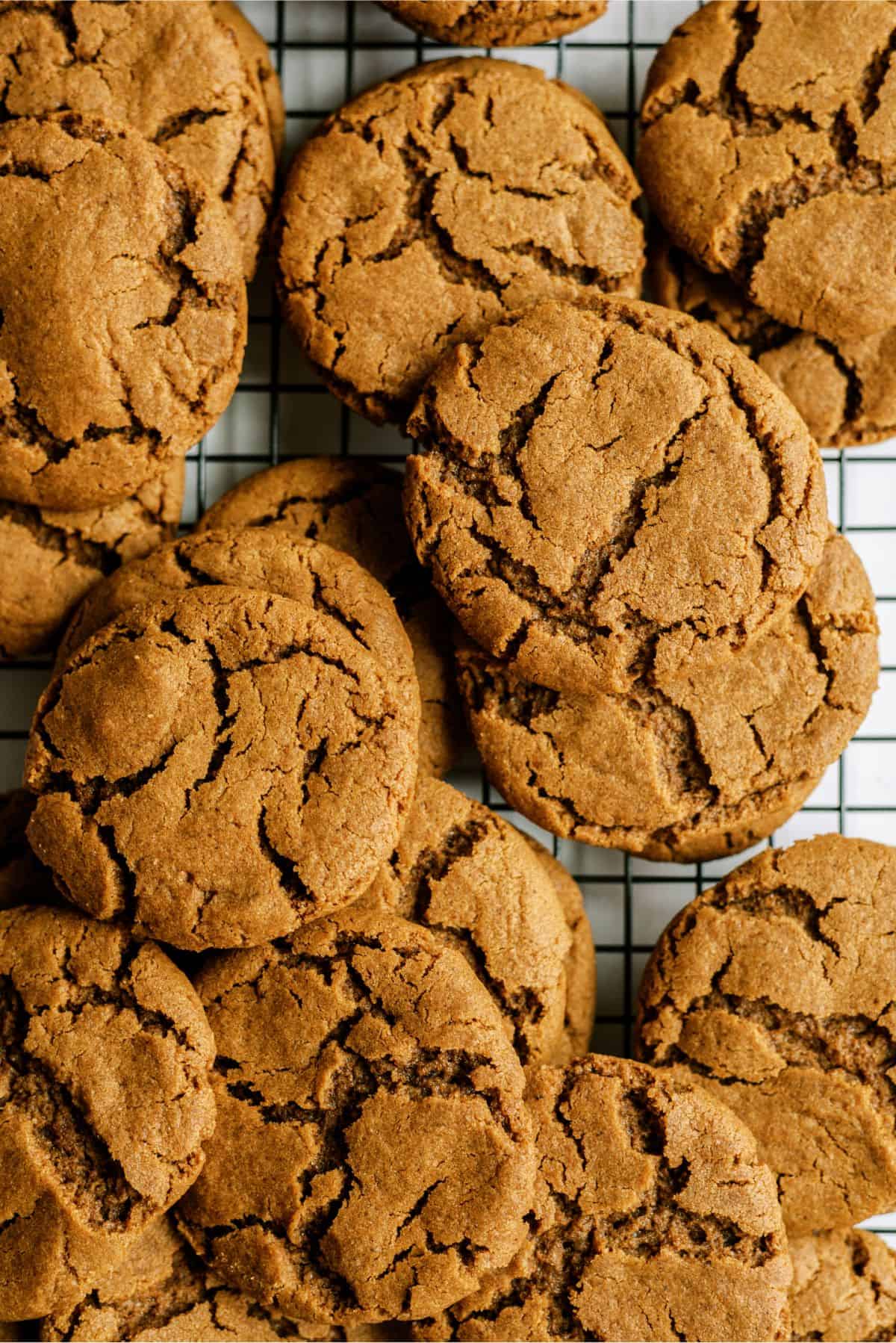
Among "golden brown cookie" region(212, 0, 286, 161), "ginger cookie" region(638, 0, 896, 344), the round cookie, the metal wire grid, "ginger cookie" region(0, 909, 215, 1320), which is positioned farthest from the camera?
the metal wire grid

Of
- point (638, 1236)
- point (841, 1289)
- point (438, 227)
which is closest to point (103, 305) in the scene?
point (438, 227)

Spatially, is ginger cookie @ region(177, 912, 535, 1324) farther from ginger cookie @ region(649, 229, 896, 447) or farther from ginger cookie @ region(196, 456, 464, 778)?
ginger cookie @ region(649, 229, 896, 447)

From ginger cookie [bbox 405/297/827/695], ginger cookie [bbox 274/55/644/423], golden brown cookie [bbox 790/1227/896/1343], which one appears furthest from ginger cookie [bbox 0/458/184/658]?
golden brown cookie [bbox 790/1227/896/1343]

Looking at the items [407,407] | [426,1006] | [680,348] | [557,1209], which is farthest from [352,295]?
[557,1209]

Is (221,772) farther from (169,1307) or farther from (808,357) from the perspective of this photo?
(808,357)

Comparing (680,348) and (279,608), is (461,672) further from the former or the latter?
(680,348)

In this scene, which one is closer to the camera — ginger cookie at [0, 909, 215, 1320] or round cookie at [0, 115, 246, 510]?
ginger cookie at [0, 909, 215, 1320]
